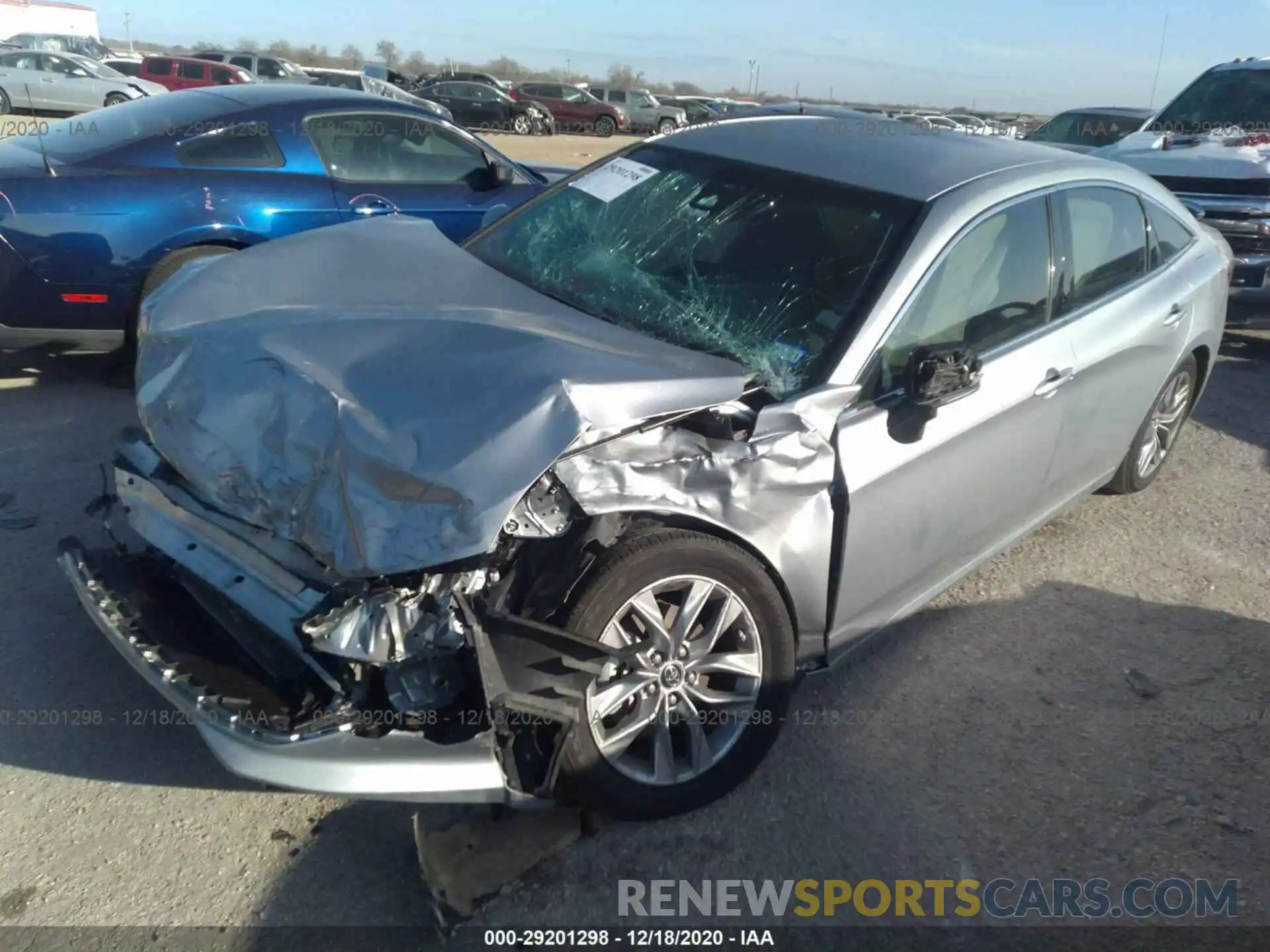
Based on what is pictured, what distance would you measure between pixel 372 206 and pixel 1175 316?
166 inches

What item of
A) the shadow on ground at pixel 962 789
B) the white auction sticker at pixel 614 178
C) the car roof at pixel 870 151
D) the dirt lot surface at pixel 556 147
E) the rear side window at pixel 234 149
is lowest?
the dirt lot surface at pixel 556 147

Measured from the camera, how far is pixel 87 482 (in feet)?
14.4

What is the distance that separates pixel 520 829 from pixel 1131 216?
341 cm

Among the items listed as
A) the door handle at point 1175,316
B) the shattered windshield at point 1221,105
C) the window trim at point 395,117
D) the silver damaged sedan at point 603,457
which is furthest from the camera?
the shattered windshield at point 1221,105

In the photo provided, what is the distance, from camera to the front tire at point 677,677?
2.54 meters

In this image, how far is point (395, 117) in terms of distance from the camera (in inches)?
242

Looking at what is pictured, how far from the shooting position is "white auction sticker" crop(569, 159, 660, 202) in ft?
12.6

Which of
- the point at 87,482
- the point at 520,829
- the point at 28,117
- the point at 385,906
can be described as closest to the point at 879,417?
the point at 520,829

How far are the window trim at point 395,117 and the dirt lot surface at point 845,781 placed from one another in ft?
7.90

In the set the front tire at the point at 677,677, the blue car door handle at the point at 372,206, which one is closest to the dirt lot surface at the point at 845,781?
the front tire at the point at 677,677

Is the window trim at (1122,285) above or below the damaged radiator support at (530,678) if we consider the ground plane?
above

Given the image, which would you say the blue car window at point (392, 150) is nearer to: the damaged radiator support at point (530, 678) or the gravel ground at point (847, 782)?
the gravel ground at point (847, 782)

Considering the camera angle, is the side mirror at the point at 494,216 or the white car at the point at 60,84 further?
the white car at the point at 60,84

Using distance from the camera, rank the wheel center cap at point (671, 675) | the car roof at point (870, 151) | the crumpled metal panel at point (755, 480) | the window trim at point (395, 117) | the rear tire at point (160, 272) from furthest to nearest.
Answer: the window trim at point (395, 117)
the rear tire at point (160, 272)
the car roof at point (870, 151)
the wheel center cap at point (671, 675)
the crumpled metal panel at point (755, 480)
